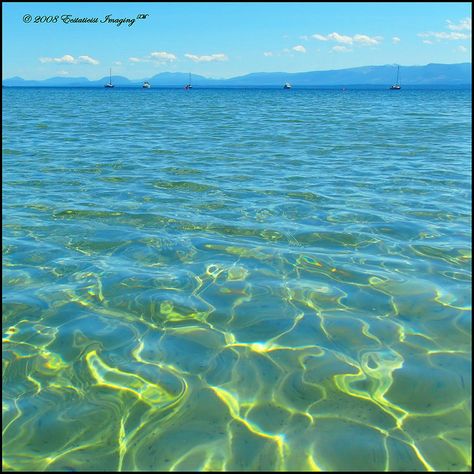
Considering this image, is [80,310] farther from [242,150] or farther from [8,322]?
[242,150]

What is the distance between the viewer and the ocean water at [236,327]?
335 centimetres

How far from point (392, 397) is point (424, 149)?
46.3ft

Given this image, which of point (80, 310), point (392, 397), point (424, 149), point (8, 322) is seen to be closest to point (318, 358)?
point (392, 397)

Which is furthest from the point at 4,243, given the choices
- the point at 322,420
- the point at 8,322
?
the point at 322,420

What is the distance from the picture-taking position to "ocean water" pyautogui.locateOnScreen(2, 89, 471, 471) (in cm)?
335

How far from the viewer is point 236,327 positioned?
484cm

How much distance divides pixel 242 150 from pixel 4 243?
32.8 feet

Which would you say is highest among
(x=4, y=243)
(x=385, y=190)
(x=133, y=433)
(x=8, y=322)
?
(x=385, y=190)

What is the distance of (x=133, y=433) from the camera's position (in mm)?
3441

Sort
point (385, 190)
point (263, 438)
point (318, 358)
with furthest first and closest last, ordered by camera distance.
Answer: point (385, 190), point (318, 358), point (263, 438)

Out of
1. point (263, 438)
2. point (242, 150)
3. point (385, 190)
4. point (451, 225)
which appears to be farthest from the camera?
point (242, 150)

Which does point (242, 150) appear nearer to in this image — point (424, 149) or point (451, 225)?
point (424, 149)

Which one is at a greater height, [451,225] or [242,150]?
[242,150]

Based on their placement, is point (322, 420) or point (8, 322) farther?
point (8, 322)
